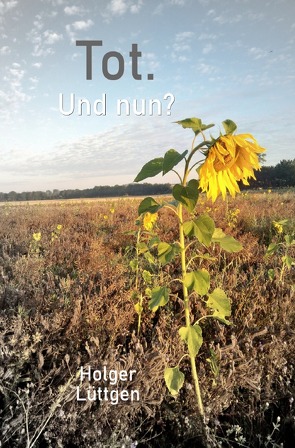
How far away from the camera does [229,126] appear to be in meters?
1.37

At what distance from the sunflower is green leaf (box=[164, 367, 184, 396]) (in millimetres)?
870

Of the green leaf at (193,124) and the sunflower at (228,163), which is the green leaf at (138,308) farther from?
the green leaf at (193,124)

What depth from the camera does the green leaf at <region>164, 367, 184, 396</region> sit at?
1574 millimetres

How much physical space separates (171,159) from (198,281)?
59cm

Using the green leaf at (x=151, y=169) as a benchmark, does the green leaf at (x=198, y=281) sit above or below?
below

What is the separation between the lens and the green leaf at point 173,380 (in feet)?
5.16

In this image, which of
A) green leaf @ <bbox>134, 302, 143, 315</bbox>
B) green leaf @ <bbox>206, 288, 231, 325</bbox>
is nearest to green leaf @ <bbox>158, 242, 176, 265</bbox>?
green leaf @ <bbox>206, 288, 231, 325</bbox>

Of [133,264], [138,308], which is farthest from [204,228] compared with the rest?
[133,264]

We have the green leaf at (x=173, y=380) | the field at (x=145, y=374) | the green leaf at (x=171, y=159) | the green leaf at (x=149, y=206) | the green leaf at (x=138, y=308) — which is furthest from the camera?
the green leaf at (x=138, y=308)

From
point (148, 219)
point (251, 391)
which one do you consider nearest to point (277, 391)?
point (251, 391)

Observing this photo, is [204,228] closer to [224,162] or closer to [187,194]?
[187,194]

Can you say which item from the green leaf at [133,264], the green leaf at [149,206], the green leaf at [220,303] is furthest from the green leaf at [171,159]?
the green leaf at [133,264]

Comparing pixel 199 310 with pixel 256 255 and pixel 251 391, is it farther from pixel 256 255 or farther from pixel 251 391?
pixel 256 255

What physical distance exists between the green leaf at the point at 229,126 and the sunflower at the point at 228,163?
0.02 meters
